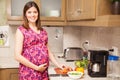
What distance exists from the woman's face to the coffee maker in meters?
0.62

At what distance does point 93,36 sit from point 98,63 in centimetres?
86

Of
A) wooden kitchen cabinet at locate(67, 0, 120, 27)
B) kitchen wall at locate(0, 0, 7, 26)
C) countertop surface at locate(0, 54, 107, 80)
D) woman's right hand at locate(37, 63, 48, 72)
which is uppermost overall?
kitchen wall at locate(0, 0, 7, 26)

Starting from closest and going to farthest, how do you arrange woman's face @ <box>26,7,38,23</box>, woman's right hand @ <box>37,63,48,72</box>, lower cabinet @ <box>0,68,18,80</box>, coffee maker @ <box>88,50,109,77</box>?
coffee maker @ <box>88,50,109,77</box> < woman's right hand @ <box>37,63,48,72</box> < woman's face @ <box>26,7,38,23</box> < lower cabinet @ <box>0,68,18,80</box>

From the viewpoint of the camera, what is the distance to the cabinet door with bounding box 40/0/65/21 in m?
A: 3.01

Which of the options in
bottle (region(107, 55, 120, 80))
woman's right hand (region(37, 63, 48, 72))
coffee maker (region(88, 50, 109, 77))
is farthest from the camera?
woman's right hand (region(37, 63, 48, 72))

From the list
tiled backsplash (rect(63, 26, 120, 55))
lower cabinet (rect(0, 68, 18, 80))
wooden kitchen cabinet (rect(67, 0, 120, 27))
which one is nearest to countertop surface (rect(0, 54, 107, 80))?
lower cabinet (rect(0, 68, 18, 80))

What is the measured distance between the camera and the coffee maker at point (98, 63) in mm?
1956

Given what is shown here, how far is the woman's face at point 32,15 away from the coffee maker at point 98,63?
0.62 m

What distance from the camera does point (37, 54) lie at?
6.91ft

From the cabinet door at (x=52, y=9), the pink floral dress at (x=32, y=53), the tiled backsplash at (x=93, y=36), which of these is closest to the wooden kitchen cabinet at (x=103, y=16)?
the tiled backsplash at (x=93, y=36)

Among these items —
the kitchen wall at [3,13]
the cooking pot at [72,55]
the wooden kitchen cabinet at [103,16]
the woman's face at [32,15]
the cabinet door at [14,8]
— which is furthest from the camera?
the kitchen wall at [3,13]

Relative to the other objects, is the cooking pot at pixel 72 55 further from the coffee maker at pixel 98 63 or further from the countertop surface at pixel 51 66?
the coffee maker at pixel 98 63

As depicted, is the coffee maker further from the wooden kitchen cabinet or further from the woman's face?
the woman's face

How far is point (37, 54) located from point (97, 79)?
0.58 meters
